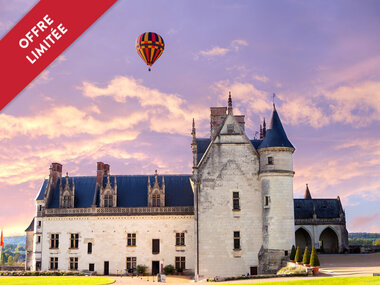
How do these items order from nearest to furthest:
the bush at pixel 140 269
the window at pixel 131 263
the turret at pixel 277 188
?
the turret at pixel 277 188 < the bush at pixel 140 269 < the window at pixel 131 263

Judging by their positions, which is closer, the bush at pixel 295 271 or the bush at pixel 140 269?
the bush at pixel 295 271

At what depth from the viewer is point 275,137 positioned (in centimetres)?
4306

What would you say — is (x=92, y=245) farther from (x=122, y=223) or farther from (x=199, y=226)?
(x=199, y=226)

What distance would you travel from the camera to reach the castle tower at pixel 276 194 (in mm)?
40969

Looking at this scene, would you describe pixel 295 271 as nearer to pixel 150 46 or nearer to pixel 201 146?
pixel 201 146

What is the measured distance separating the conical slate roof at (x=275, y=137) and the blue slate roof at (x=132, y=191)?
12105 mm

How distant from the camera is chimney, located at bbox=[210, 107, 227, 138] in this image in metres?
46.7

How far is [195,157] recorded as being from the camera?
44750 millimetres

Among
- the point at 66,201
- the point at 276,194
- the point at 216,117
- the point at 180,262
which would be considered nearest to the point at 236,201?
the point at 276,194

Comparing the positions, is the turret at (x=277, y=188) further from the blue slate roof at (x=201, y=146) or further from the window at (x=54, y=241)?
the window at (x=54, y=241)

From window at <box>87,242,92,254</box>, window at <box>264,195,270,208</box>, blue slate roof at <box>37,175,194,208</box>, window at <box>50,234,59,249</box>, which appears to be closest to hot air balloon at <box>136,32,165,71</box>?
blue slate roof at <box>37,175,194,208</box>

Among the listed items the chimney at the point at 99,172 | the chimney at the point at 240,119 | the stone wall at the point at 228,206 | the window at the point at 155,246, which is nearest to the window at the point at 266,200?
the stone wall at the point at 228,206

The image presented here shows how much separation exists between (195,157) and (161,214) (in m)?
8.23

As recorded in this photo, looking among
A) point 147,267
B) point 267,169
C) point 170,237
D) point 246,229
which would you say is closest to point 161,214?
point 170,237
